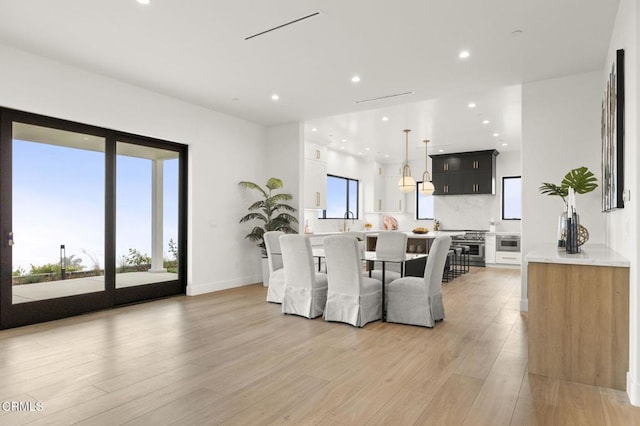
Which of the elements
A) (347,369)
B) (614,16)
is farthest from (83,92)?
(614,16)

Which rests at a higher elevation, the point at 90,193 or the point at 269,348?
the point at 90,193

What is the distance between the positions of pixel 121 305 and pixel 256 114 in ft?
12.0

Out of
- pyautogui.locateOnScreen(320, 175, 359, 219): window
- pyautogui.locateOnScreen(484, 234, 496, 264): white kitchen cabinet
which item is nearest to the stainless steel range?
pyautogui.locateOnScreen(484, 234, 496, 264): white kitchen cabinet

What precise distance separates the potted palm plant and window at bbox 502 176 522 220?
6.16 meters

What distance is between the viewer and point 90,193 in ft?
16.4

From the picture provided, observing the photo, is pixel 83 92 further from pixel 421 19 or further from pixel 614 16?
pixel 614 16

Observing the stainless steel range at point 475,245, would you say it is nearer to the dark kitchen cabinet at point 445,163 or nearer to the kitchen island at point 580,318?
the dark kitchen cabinet at point 445,163

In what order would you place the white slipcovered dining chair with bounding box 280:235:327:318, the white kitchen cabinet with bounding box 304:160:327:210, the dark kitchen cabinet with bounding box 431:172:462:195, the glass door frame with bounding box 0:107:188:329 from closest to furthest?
the glass door frame with bounding box 0:107:188:329
the white slipcovered dining chair with bounding box 280:235:327:318
the white kitchen cabinet with bounding box 304:160:327:210
the dark kitchen cabinet with bounding box 431:172:462:195

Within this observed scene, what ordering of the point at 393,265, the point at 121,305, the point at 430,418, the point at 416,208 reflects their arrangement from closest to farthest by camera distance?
1. the point at 430,418
2. the point at 121,305
3. the point at 393,265
4. the point at 416,208

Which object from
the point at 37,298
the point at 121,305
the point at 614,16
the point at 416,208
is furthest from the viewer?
the point at 416,208

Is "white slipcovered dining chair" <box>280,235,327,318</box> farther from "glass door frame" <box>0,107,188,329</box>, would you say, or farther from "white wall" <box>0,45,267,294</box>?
"glass door frame" <box>0,107,188,329</box>

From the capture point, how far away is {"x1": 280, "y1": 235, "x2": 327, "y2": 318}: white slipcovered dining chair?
4.59 m

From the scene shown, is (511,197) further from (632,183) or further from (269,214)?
(632,183)

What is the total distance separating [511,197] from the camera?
10.2 metres
